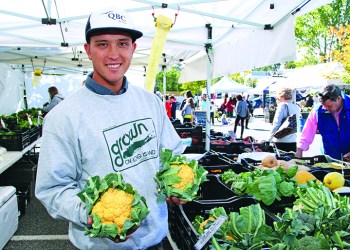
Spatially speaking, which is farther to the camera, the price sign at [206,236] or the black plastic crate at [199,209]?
the black plastic crate at [199,209]

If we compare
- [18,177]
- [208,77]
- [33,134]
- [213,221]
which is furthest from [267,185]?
[33,134]

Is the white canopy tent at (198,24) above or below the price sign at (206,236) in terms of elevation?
above

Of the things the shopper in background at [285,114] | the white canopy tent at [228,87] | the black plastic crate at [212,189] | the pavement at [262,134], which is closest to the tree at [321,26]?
the white canopy tent at [228,87]

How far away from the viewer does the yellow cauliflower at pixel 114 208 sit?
1.46 m

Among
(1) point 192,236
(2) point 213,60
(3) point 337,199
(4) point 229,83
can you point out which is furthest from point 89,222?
(4) point 229,83

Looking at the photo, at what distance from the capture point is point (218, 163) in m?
4.32

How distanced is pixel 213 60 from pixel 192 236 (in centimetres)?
518

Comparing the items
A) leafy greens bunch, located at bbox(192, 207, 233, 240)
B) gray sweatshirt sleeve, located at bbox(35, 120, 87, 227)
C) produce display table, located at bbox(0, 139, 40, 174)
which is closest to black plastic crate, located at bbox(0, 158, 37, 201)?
produce display table, located at bbox(0, 139, 40, 174)

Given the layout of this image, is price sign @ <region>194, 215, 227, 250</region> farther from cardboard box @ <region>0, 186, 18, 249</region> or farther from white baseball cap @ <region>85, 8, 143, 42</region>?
cardboard box @ <region>0, 186, 18, 249</region>

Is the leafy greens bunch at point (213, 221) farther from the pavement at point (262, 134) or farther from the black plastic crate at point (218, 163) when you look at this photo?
the pavement at point (262, 134)

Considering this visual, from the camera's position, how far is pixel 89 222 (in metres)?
1.45

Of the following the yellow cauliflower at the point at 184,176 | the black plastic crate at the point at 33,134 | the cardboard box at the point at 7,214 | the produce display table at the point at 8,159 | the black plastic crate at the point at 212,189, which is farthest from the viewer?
the black plastic crate at the point at 33,134

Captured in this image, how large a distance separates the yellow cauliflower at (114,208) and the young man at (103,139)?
0.08 m

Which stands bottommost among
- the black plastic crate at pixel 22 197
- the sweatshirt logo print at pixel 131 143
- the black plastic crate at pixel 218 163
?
the black plastic crate at pixel 22 197
